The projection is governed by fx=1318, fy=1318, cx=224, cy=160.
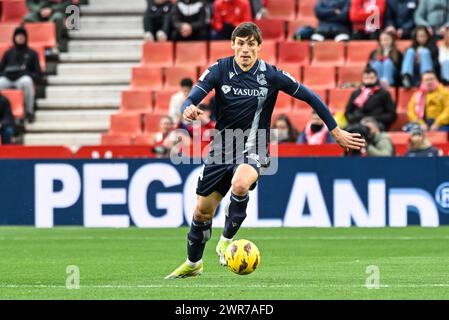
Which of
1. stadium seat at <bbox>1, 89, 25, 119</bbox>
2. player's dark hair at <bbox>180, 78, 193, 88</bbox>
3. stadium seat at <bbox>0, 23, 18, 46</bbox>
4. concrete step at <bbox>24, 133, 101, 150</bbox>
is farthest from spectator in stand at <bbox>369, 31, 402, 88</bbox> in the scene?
stadium seat at <bbox>0, 23, 18, 46</bbox>

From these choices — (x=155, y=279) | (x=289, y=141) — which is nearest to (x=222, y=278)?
(x=155, y=279)

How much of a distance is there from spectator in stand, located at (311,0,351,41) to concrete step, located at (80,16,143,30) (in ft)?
12.9

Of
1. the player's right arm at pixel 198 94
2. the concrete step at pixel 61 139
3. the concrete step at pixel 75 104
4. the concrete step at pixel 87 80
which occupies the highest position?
the player's right arm at pixel 198 94

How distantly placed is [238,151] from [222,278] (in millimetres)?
1158

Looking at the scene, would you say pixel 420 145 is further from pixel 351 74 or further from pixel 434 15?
pixel 434 15

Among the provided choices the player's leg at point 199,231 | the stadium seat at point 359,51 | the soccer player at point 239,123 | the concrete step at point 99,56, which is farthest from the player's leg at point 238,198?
the concrete step at point 99,56

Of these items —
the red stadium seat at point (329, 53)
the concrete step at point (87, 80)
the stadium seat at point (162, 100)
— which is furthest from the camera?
the concrete step at point (87, 80)

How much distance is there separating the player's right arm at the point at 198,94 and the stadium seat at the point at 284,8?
40.4 feet

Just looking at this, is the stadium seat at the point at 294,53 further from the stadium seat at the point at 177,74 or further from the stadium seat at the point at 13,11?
the stadium seat at the point at 13,11

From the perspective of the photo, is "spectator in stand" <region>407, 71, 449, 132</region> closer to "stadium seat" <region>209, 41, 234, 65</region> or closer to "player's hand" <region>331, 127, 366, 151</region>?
"stadium seat" <region>209, 41, 234, 65</region>

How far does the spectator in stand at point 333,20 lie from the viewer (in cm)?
2239

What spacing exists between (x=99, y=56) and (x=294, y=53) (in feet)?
13.1

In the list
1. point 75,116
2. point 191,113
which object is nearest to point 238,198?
point 191,113
